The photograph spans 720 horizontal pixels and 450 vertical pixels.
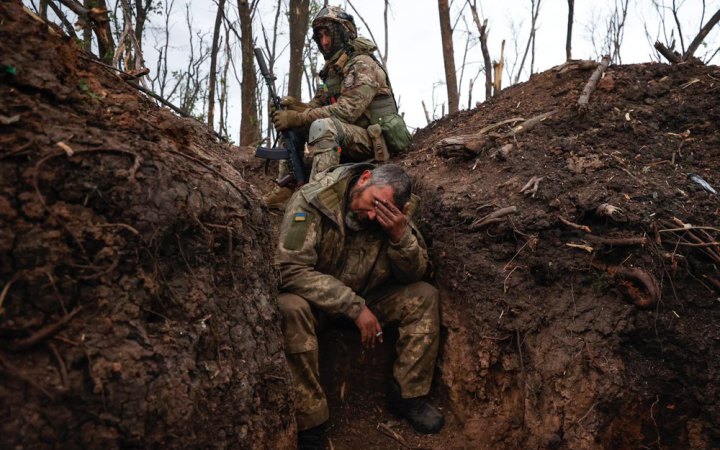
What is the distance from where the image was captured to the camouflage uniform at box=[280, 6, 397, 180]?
549 centimetres

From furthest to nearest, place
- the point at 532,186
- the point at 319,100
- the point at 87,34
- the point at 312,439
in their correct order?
1. the point at 87,34
2. the point at 319,100
3. the point at 532,186
4. the point at 312,439

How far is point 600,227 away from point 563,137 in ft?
4.26

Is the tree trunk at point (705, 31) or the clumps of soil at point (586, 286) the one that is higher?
the tree trunk at point (705, 31)

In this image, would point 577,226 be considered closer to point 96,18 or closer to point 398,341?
point 398,341

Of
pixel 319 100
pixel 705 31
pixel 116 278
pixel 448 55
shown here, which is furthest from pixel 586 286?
pixel 448 55

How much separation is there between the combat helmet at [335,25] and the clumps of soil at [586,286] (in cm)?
231

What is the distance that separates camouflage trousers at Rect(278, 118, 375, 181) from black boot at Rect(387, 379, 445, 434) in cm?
226

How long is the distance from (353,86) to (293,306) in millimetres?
3084

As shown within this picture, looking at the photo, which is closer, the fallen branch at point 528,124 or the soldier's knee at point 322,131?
the fallen branch at point 528,124

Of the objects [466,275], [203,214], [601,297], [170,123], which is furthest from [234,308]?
[601,297]

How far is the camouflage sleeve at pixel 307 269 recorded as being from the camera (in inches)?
137

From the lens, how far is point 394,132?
6074 millimetres

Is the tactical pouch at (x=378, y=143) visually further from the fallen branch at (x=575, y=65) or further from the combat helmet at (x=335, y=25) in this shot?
the fallen branch at (x=575, y=65)

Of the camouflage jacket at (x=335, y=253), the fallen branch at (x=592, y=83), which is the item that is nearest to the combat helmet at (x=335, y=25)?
the fallen branch at (x=592, y=83)
